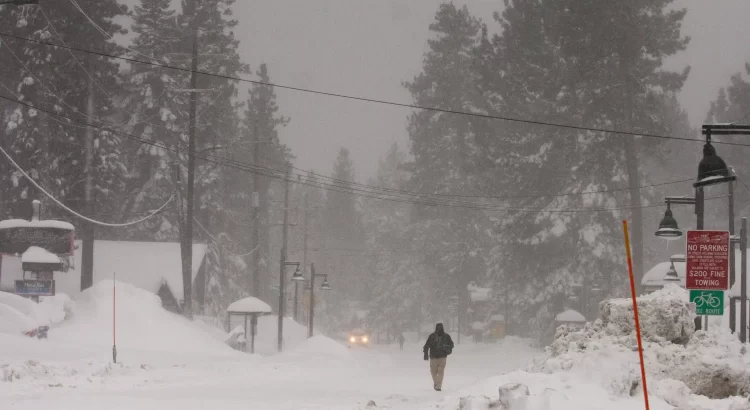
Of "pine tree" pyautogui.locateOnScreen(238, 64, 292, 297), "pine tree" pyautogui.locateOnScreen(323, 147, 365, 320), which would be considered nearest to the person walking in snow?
"pine tree" pyautogui.locateOnScreen(238, 64, 292, 297)

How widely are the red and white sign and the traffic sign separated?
0.56 ft

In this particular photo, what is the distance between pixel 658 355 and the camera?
13617mm

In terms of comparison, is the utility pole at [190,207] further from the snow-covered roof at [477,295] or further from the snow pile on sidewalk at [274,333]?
the snow-covered roof at [477,295]

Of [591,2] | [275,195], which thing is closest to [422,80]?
[591,2]

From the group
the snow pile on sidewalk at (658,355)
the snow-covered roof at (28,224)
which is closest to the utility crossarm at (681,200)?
the snow pile on sidewalk at (658,355)

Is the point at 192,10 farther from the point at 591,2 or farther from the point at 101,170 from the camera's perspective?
the point at 591,2

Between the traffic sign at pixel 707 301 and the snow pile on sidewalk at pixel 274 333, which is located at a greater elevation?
the traffic sign at pixel 707 301

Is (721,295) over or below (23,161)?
below

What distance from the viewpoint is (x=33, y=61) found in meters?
40.1

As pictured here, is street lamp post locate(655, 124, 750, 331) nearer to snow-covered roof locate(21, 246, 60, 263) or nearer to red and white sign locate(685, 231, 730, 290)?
red and white sign locate(685, 231, 730, 290)

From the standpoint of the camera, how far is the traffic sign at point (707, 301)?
50.1 feet


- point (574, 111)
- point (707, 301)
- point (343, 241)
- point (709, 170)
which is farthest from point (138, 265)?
point (343, 241)

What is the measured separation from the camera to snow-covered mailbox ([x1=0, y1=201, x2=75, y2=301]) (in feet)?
95.5

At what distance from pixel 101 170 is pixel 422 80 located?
3568cm
